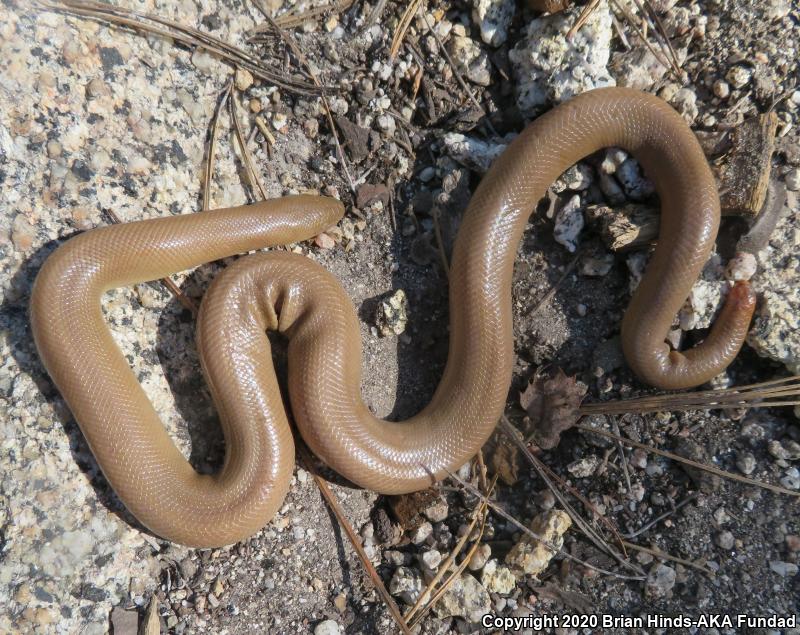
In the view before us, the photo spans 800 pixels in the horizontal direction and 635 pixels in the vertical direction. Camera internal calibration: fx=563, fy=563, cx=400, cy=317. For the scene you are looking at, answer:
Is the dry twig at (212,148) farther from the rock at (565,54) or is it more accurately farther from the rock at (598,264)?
the rock at (598,264)

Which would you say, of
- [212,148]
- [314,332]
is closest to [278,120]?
[212,148]

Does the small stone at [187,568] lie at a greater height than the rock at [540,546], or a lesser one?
lesser

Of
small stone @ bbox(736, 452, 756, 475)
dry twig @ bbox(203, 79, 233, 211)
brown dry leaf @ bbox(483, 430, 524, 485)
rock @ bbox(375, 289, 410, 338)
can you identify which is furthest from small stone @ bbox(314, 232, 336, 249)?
small stone @ bbox(736, 452, 756, 475)

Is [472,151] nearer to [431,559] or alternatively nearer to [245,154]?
[245,154]

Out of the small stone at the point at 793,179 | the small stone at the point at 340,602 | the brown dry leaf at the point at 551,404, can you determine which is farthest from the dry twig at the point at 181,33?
the small stone at the point at 340,602

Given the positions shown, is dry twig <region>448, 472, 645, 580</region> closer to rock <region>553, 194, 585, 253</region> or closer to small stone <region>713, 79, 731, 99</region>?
rock <region>553, 194, 585, 253</region>

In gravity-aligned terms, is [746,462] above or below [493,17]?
below

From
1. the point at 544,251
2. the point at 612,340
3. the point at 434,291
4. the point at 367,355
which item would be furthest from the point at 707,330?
the point at 367,355
